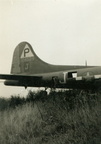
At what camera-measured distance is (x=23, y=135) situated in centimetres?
646

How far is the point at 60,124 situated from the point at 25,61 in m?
7.25

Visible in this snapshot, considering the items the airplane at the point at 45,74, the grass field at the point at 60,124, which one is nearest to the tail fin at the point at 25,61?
the airplane at the point at 45,74

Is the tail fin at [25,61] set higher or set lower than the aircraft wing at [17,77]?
higher

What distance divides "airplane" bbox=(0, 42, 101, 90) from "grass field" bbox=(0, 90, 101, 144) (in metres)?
1.33

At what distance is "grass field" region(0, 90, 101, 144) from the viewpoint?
211 inches

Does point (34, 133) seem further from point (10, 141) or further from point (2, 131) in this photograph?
point (2, 131)

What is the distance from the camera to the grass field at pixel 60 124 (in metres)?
Answer: 5.36

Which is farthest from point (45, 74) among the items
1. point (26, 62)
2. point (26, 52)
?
point (26, 52)

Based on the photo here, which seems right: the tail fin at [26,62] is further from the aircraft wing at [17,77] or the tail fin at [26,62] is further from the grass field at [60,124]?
the grass field at [60,124]

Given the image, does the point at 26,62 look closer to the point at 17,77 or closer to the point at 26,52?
the point at 26,52

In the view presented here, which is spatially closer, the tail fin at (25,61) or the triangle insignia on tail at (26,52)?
the tail fin at (25,61)

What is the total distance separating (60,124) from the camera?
6336mm

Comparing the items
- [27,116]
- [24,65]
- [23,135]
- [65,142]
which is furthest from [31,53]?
[65,142]

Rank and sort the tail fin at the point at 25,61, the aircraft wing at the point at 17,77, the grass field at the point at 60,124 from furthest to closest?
the tail fin at the point at 25,61 → the aircraft wing at the point at 17,77 → the grass field at the point at 60,124
